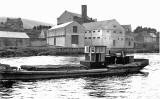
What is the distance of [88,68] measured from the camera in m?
28.4

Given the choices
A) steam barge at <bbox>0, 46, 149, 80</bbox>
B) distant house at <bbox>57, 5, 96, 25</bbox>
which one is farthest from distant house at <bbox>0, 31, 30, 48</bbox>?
steam barge at <bbox>0, 46, 149, 80</bbox>

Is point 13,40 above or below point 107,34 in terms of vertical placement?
below

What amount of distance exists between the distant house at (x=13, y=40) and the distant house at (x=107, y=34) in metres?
20.8

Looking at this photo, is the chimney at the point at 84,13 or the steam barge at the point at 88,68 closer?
the steam barge at the point at 88,68

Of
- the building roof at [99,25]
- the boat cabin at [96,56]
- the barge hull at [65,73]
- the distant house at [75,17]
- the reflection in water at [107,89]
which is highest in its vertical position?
the distant house at [75,17]

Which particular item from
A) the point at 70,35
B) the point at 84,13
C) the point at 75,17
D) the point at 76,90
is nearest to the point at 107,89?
Result: the point at 76,90

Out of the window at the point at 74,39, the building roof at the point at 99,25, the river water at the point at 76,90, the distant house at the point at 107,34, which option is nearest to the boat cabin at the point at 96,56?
the river water at the point at 76,90

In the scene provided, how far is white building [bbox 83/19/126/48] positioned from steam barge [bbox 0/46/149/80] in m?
42.6

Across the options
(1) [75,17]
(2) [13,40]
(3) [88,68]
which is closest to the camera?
(3) [88,68]

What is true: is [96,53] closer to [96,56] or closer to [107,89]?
[96,56]

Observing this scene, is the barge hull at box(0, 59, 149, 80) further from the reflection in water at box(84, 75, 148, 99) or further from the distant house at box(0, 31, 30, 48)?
Result: the distant house at box(0, 31, 30, 48)

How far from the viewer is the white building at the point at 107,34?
7538 cm

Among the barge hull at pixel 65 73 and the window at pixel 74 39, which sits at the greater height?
the window at pixel 74 39

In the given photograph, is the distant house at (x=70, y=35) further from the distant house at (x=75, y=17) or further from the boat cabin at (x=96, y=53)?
the boat cabin at (x=96, y=53)
